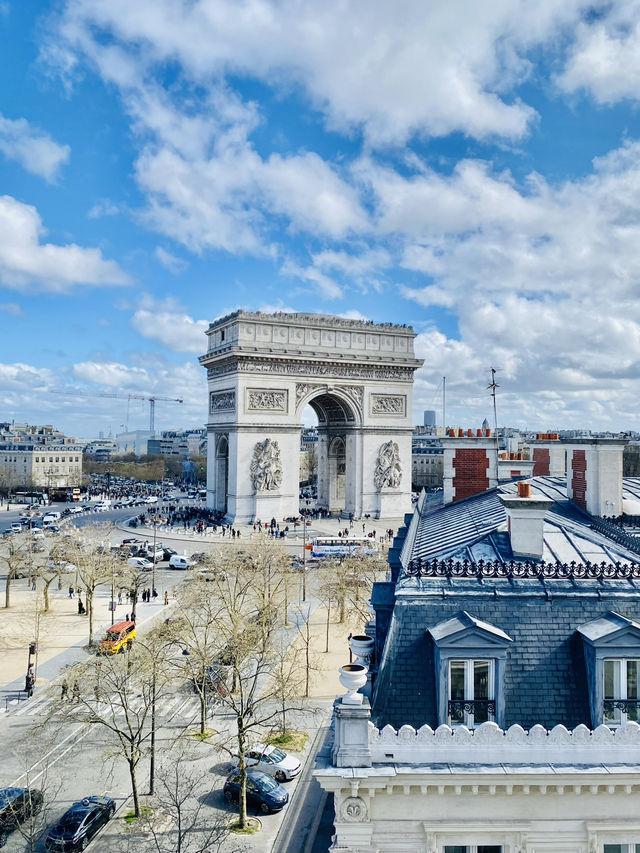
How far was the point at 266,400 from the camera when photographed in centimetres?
5597

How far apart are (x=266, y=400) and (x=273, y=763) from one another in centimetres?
4088

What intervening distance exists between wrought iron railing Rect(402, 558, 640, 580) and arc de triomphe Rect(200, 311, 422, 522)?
45.6m

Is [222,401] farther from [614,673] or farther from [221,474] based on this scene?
[614,673]

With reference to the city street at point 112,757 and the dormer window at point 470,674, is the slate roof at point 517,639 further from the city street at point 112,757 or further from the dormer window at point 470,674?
the city street at point 112,757

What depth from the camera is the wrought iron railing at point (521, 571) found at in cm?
915

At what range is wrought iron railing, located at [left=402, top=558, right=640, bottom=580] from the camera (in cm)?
915

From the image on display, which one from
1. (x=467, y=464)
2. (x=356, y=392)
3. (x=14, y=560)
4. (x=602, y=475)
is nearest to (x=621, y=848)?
(x=602, y=475)

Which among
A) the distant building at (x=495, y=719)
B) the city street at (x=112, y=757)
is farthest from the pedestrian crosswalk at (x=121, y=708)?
the distant building at (x=495, y=719)

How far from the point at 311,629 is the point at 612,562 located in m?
20.3

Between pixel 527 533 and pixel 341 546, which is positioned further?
pixel 341 546

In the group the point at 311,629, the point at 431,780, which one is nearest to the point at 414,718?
the point at 431,780

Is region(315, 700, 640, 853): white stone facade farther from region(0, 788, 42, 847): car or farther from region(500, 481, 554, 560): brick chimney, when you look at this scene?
region(0, 788, 42, 847): car

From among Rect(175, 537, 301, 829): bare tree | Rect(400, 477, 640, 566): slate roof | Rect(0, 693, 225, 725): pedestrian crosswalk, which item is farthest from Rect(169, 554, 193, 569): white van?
Rect(400, 477, 640, 566): slate roof

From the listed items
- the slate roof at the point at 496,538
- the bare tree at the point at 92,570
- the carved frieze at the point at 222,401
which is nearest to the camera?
the slate roof at the point at 496,538
